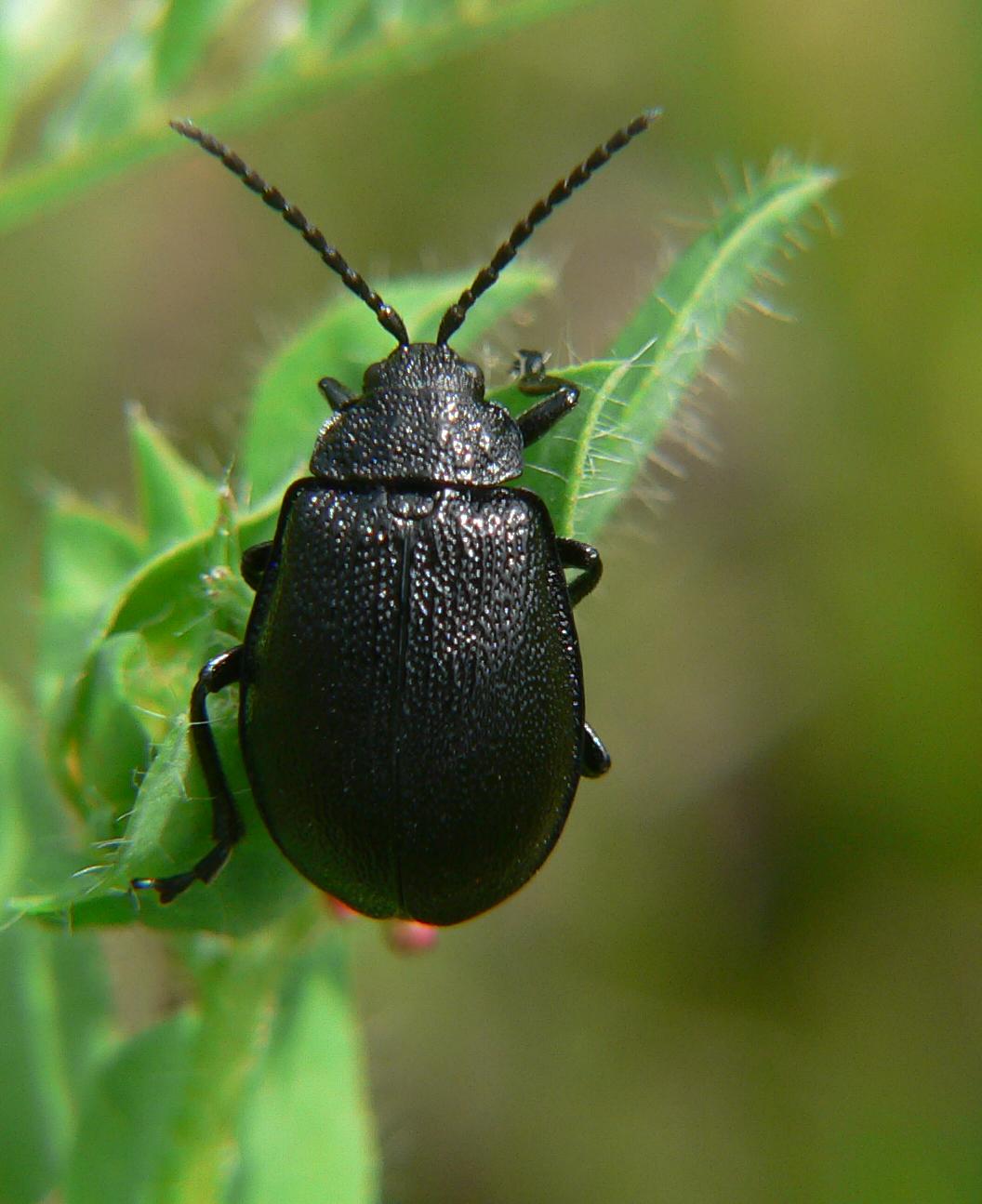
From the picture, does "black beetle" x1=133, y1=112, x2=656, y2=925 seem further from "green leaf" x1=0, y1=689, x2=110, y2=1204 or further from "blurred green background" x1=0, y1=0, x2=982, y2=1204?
"blurred green background" x1=0, y1=0, x2=982, y2=1204

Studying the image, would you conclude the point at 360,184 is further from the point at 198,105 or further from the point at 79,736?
Answer: the point at 79,736

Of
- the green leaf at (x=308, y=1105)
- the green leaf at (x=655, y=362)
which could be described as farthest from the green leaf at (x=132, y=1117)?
the green leaf at (x=655, y=362)

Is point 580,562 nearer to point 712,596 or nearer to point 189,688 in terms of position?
point 189,688

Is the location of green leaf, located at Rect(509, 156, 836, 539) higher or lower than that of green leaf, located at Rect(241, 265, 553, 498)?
lower

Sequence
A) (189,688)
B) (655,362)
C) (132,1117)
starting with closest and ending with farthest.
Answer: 1. (655,362)
2. (189,688)
3. (132,1117)

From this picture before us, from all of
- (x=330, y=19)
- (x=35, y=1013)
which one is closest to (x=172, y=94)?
(x=330, y=19)

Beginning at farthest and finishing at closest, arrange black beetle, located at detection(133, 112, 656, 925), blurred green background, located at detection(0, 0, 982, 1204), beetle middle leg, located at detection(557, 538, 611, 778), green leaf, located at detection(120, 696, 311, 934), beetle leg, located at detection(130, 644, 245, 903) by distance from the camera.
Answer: blurred green background, located at detection(0, 0, 982, 1204) → beetle middle leg, located at detection(557, 538, 611, 778) → black beetle, located at detection(133, 112, 656, 925) → beetle leg, located at detection(130, 644, 245, 903) → green leaf, located at detection(120, 696, 311, 934)

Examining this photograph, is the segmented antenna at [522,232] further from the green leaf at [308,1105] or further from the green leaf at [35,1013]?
the green leaf at [308,1105]

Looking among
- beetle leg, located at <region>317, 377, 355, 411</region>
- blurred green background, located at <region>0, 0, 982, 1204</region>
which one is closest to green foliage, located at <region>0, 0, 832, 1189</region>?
beetle leg, located at <region>317, 377, 355, 411</region>
